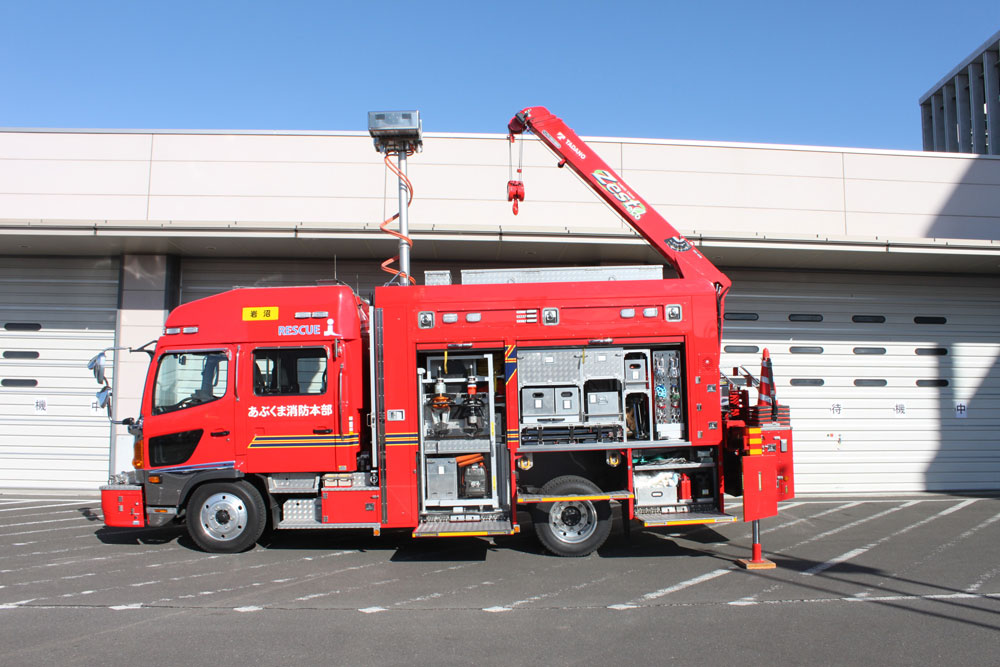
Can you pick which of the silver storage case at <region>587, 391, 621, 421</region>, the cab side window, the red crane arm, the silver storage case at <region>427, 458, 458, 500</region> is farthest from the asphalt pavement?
the red crane arm

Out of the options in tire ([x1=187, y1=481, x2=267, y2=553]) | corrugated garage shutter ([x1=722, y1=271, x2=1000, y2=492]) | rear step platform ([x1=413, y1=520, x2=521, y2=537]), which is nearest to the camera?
rear step platform ([x1=413, y1=520, x2=521, y2=537])

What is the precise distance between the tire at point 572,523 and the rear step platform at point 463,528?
15.5 inches

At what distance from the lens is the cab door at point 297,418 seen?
26.2 feet

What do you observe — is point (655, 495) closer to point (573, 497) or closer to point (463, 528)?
point (573, 497)

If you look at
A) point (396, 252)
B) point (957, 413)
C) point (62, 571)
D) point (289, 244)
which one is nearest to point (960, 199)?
point (957, 413)

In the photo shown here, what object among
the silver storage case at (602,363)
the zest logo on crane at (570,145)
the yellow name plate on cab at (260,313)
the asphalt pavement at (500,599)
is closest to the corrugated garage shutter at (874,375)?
the asphalt pavement at (500,599)

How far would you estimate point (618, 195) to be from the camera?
9391 mm

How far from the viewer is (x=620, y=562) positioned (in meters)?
7.67

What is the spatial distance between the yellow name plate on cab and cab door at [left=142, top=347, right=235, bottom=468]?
1.50 feet

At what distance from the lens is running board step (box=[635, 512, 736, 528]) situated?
7.61 metres

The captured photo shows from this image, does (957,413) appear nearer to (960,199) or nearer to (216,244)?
(960,199)

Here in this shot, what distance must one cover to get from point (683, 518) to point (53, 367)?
12.1 m

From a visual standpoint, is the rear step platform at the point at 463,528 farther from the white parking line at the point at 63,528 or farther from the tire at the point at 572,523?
the white parking line at the point at 63,528

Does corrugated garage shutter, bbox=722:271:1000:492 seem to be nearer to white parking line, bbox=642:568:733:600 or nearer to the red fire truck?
the red fire truck
